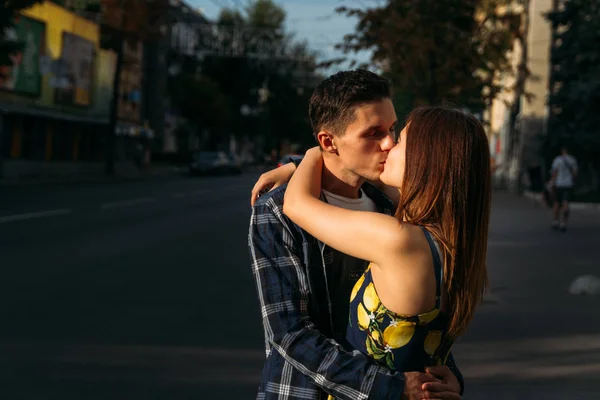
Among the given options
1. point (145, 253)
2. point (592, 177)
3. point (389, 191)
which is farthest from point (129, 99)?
point (389, 191)

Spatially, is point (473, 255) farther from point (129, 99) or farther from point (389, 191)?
point (129, 99)

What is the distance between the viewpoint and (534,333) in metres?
9.15

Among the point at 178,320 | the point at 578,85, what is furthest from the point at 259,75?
the point at 178,320

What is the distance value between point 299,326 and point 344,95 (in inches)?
23.3

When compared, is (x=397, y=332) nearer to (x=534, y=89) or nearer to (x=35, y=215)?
(x=35, y=215)

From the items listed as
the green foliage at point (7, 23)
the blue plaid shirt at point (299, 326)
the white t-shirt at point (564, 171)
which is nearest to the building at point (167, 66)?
the green foliage at point (7, 23)

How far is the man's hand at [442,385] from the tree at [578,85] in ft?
124

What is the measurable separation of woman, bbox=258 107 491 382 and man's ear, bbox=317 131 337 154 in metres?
0.25

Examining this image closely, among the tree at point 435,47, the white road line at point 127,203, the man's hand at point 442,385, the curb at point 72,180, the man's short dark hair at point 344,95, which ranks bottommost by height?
the curb at point 72,180

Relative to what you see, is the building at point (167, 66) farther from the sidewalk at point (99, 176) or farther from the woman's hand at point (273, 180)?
the woman's hand at point (273, 180)

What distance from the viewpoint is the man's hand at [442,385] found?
8.18 feet

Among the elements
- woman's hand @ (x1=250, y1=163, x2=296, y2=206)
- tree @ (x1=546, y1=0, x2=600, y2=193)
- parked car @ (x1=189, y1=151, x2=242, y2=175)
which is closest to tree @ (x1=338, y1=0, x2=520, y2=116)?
tree @ (x1=546, y1=0, x2=600, y2=193)

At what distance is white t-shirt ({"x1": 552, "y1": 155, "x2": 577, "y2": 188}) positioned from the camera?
23.5 metres

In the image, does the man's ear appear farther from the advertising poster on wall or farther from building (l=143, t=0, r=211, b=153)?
building (l=143, t=0, r=211, b=153)
